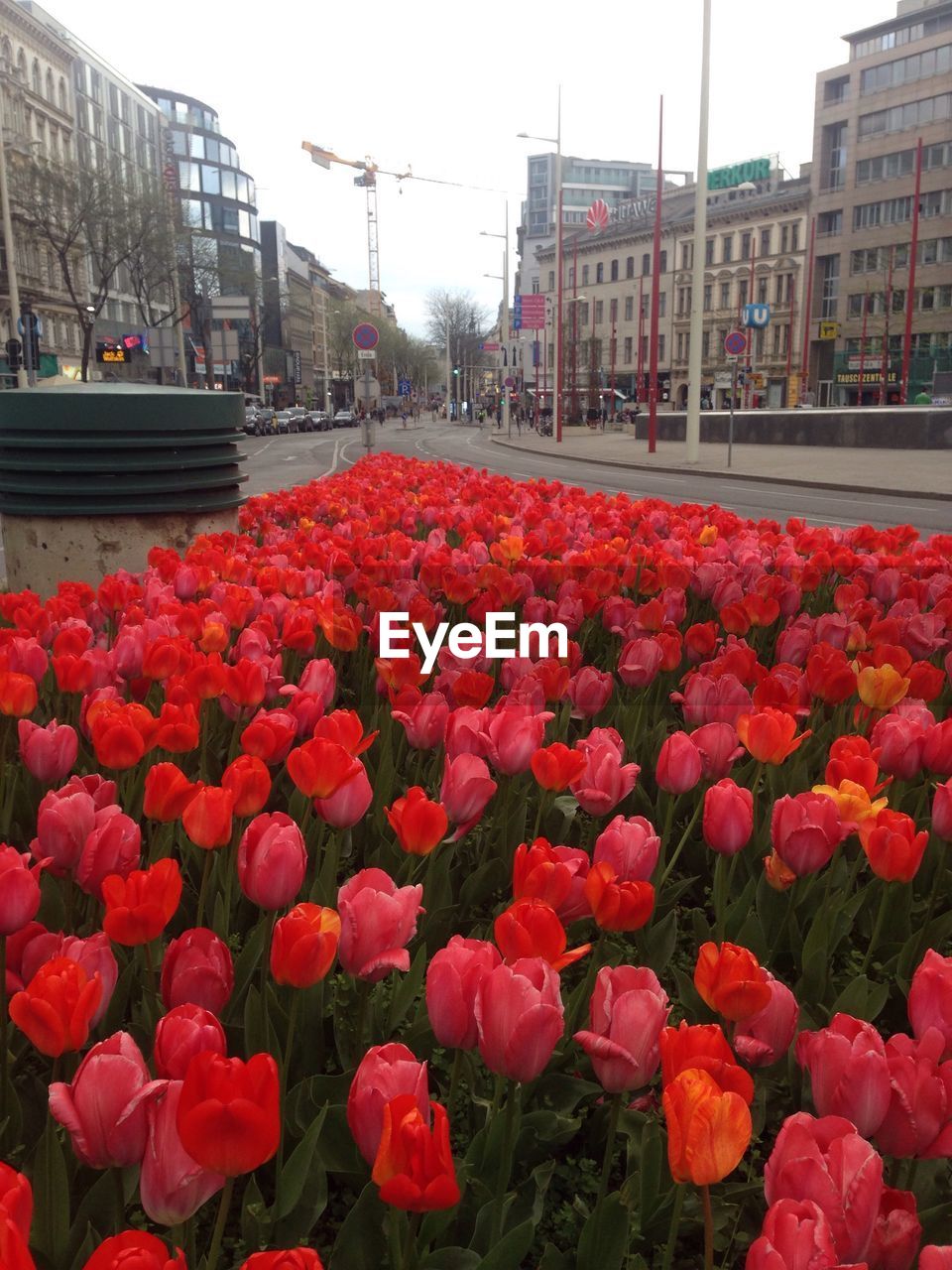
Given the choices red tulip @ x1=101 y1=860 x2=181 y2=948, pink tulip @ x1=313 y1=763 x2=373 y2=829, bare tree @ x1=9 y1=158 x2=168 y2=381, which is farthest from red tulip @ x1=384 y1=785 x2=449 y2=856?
bare tree @ x1=9 y1=158 x2=168 y2=381

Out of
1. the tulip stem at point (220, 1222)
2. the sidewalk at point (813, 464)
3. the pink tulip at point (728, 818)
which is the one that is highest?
the pink tulip at point (728, 818)

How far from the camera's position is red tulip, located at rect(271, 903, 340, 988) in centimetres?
119

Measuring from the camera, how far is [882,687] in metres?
2.28

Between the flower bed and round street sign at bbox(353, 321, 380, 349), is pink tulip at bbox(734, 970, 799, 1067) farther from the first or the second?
round street sign at bbox(353, 321, 380, 349)

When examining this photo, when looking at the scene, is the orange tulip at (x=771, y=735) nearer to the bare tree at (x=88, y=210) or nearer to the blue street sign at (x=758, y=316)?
the blue street sign at (x=758, y=316)

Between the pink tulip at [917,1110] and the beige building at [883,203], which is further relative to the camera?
the beige building at [883,203]

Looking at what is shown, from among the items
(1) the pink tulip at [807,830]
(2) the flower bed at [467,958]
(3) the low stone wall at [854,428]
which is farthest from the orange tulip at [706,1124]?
(3) the low stone wall at [854,428]

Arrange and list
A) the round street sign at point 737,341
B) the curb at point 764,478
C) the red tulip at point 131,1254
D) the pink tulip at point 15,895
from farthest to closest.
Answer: the round street sign at point 737,341
the curb at point 764,478
the pink tulip at point 15,895
the red tulip at point 131,1254

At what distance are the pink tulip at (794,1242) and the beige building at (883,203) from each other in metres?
64.0

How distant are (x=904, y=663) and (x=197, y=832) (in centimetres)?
151

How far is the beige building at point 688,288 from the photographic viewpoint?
247 ft

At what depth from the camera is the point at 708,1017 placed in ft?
5.04

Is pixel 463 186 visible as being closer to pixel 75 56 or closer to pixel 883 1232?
pixel 75 56
